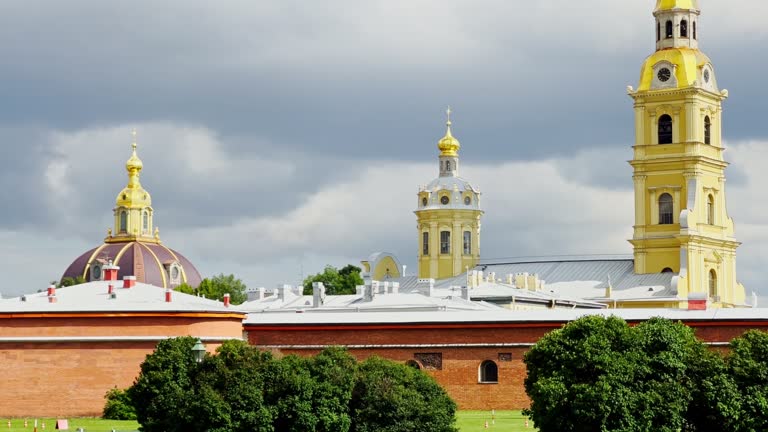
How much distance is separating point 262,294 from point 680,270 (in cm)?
2495

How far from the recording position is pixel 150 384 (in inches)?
2035

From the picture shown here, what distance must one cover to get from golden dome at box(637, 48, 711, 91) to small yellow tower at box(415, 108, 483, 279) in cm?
1989

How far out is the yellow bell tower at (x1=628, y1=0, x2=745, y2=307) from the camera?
109 metres

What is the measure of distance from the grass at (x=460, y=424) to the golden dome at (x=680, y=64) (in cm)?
5216

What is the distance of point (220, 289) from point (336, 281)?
34.4 feet

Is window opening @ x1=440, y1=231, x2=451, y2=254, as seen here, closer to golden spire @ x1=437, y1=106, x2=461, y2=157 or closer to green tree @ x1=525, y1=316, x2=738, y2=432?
golden spire @ x1=437, y1=106, x2=461, y2=157

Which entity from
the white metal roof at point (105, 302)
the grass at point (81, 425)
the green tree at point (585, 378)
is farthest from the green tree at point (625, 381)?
the white metal roof at point (105, 302)

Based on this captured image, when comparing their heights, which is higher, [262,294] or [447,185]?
[447,185]

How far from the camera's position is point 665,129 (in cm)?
11006

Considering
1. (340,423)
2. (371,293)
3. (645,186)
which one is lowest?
(340,423)

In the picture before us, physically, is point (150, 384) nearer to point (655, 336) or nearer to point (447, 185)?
point (655, 336)

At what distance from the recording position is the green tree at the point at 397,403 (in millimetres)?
49125

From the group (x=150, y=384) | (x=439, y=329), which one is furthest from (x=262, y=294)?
(x=150, y=384)

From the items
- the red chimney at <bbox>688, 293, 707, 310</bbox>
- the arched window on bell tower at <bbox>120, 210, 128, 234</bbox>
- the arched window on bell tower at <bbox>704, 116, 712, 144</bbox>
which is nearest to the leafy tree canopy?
the red chimney at <bbox>688, 293, 707, 310</bbox>
